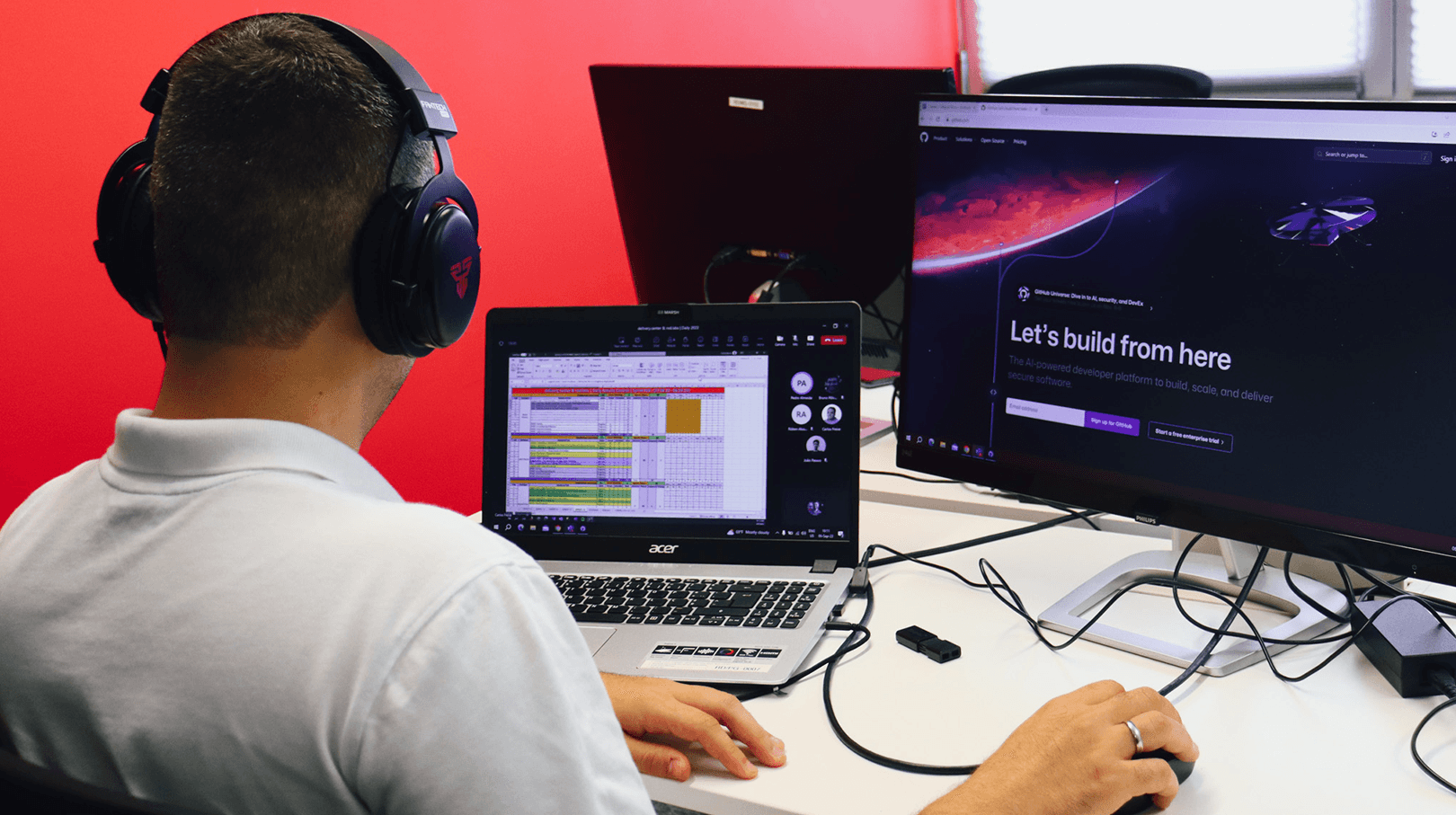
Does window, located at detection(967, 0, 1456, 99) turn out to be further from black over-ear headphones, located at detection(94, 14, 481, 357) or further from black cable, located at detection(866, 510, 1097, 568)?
black over-ear headphones, located at detection(94, 14, 481, 357)

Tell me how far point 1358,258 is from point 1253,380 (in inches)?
5.3

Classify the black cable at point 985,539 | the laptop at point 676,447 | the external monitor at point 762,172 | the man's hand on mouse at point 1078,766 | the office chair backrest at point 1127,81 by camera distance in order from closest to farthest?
1. the man's hand on mouse at point 1078,766
2. the laptop at point 676,447
3. the black cable at point 985,539
4. the external monitor at point 762,172
5. the office chair backrest at point 1127,81

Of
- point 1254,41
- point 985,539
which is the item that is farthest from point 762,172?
point 1254,41

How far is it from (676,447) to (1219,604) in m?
0.60

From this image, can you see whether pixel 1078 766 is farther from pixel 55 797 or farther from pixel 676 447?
pixel 55 797

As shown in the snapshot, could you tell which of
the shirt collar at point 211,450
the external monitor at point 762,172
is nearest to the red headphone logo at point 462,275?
the shirt collar at point 211,450

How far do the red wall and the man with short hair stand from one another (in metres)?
1.02

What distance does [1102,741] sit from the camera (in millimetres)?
778

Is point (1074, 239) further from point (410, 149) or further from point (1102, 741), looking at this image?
point (410, 149)

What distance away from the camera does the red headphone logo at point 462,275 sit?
78cm

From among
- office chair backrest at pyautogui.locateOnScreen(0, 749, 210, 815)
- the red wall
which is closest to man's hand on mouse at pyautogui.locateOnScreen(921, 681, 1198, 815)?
office chair backrest at pyautogui.locateOnScreen(0, 749, 210, 815)

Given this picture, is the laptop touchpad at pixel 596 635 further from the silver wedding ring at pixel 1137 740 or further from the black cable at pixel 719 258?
the black cable at pixel 719 258

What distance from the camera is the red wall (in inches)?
58.7

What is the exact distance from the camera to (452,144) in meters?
2.14
